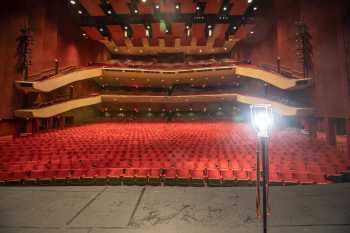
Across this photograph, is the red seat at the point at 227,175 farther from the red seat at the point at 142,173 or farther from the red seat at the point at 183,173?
the red seat at the point at 142,173

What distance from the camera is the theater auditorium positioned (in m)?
3.11

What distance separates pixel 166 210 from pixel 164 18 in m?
16.6

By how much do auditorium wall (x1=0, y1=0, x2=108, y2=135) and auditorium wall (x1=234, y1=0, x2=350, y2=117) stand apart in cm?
1658

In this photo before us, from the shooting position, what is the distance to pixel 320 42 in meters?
11.6

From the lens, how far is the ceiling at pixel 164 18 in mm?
15820

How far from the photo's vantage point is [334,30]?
10484 mm

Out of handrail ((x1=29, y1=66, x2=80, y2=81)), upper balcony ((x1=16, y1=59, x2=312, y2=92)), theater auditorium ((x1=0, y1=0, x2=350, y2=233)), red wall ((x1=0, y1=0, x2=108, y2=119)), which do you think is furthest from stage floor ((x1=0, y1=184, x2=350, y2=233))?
handrail ((x1=29, y1=66, x2=80, y2=81))

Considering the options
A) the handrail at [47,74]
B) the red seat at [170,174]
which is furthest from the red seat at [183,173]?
the handrail at [47,74]

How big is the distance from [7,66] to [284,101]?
18.4 metres

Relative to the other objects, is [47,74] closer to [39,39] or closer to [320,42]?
[39,39]

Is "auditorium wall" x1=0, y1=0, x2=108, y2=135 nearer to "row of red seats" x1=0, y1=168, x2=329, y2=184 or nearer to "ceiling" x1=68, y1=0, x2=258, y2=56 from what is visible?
"ceiling" x1=68, y1=0, x2=258, y2=56

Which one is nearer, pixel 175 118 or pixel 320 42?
pixel 320 42

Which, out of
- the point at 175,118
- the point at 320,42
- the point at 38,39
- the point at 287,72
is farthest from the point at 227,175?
the point at 175,118

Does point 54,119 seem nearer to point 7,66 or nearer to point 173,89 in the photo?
point 7,66
